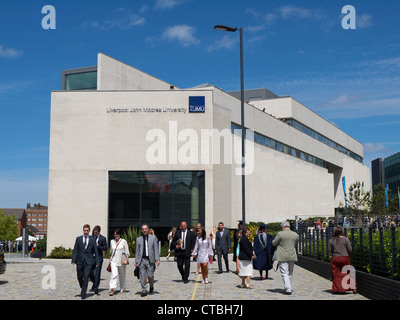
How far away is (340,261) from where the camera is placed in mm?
12984

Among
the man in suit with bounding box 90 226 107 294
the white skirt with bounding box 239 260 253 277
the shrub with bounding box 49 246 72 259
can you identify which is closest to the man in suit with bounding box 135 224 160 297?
the man in suit with bounding box 90 226 107 294

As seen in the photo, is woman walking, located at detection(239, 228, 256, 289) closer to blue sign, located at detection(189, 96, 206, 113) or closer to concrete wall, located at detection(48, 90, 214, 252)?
concrete wall, located at detection(48, 90, 214, 252)

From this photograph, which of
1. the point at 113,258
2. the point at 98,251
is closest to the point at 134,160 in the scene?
the point at 113,258

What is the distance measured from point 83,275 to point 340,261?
6.37 meters

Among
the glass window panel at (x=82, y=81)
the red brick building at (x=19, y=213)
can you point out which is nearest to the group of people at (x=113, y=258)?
the glass window panel at (x=82, y=81)

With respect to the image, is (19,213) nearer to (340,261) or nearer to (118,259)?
(118,259)

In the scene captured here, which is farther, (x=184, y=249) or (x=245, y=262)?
(x=184, y=249)

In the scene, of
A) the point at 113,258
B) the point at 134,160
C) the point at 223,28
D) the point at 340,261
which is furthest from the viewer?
the point at 134,160

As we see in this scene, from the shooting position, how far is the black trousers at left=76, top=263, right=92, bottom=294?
12.4 metres

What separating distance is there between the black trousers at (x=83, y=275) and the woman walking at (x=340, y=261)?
19.9 feet

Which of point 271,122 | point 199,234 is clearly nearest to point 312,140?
point 271,122

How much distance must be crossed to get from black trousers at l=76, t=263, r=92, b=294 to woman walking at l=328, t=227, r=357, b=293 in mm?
6051
